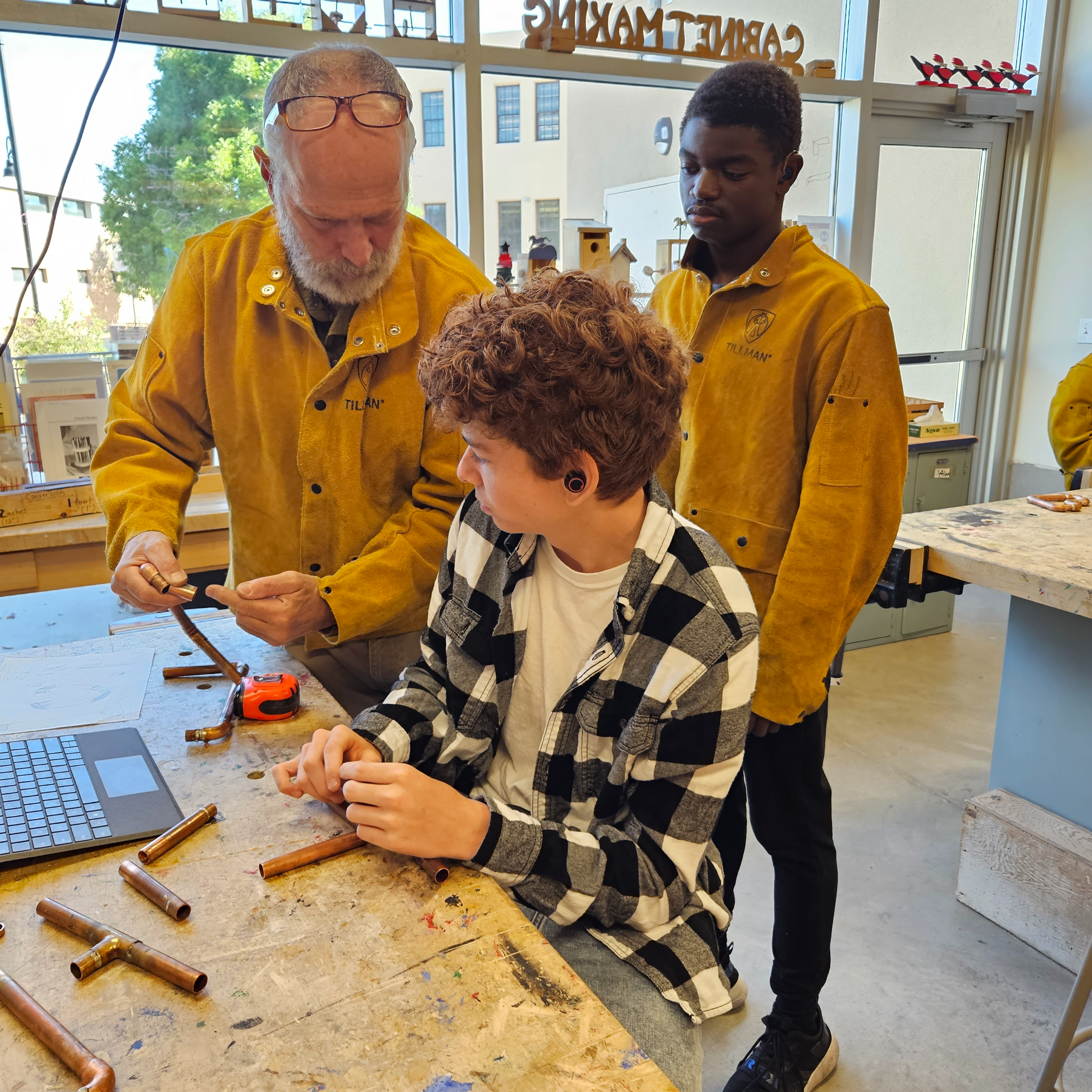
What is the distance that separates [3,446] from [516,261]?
6.12ft

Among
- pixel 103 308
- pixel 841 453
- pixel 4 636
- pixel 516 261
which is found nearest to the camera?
pixel 841 453

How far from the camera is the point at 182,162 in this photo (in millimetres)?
2938

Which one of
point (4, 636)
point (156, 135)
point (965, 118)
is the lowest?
point (4, 636)

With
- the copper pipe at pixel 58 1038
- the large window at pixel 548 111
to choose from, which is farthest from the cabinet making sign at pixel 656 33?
the copper pipe at pixel 58 1038

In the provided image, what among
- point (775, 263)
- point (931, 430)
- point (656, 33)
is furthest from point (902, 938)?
point (656, 33)

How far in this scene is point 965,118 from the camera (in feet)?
14.6

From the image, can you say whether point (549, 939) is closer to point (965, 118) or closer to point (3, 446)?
point (3, 446)

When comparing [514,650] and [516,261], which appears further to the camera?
[516,261]

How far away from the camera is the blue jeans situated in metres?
0.97

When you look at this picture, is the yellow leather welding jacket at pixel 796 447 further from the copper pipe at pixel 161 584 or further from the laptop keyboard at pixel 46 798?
the laptop keyboard at pixel 46 798

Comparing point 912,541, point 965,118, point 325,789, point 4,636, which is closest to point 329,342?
point 325,789

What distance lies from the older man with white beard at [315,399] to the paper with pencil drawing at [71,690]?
15 centimetres

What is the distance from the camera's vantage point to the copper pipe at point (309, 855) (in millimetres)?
951

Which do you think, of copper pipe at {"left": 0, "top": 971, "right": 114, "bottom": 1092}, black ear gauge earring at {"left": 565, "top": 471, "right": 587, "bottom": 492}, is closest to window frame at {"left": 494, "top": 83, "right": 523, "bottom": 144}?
black ear gauge earring at {"left": 565, "top": 471, "right": 587, "bottom": 492}
